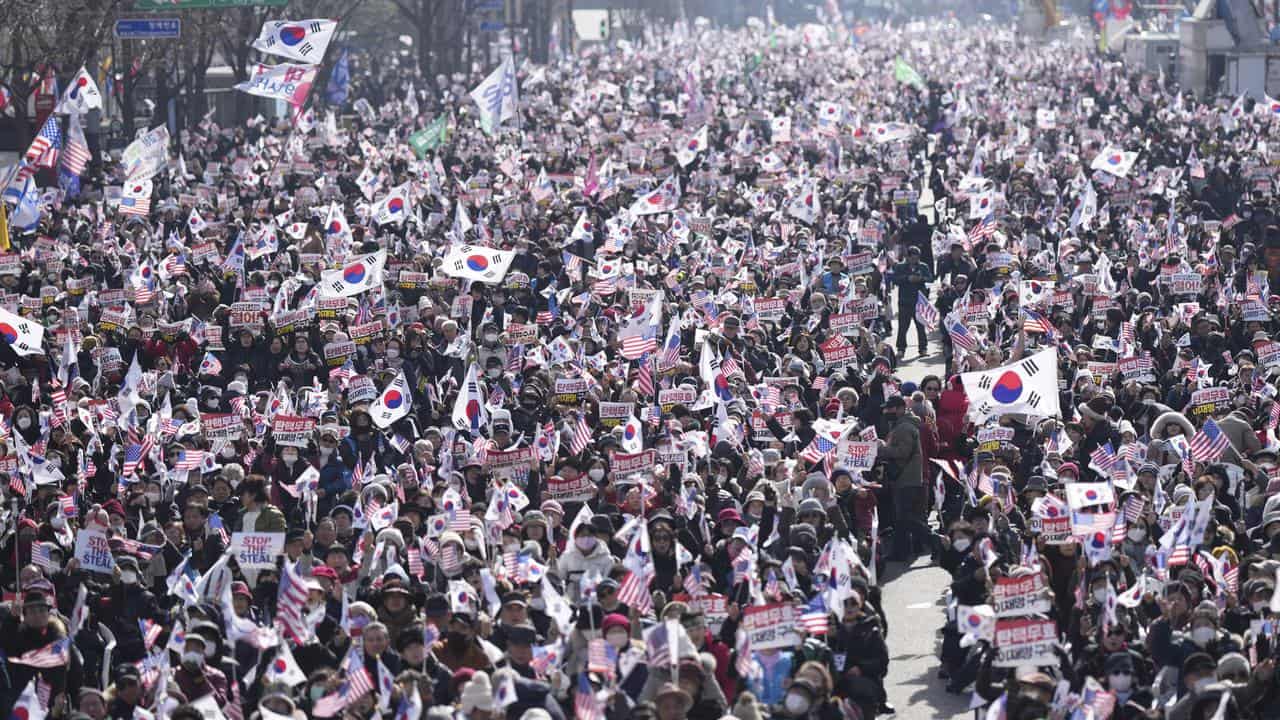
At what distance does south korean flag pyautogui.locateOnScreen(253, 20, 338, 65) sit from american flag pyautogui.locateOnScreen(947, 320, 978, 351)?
13.5 m

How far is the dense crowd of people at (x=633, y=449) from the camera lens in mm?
12031

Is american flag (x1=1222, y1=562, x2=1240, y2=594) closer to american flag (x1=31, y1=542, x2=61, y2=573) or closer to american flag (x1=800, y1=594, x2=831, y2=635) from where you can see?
american flag (x1=800, y1=594, x2=831, y2=635)

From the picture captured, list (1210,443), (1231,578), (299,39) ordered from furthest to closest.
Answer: (299,39) < (1210,443) < (1231,578)

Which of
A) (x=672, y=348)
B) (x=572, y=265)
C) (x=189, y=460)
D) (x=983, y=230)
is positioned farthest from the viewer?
(x=983, y=230)

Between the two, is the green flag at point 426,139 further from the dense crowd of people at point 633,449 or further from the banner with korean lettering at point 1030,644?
the banner with korean lettering at point 1030,644

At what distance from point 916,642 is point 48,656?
585 centimetres

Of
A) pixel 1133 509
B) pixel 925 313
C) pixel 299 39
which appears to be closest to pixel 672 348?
pixel 925 313

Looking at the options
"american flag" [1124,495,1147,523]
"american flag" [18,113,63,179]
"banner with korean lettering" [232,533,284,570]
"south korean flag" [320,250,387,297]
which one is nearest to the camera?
"banner with korean lettering" [232,533,284,570]

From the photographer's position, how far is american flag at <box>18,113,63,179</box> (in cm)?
2991

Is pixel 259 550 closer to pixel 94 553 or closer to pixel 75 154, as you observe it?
pixel 94 553

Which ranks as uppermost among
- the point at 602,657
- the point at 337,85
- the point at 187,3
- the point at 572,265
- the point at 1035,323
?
the point at 187,3

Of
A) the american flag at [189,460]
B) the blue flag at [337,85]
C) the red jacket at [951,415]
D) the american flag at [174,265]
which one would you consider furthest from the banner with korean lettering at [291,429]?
the blue flag at [337,85]

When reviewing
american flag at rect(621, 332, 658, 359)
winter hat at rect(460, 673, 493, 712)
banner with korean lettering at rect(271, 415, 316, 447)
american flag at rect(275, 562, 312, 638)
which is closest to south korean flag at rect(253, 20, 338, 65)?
american flag at rect(621, 332, 658, 359)

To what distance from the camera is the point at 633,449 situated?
1706 centimetres
